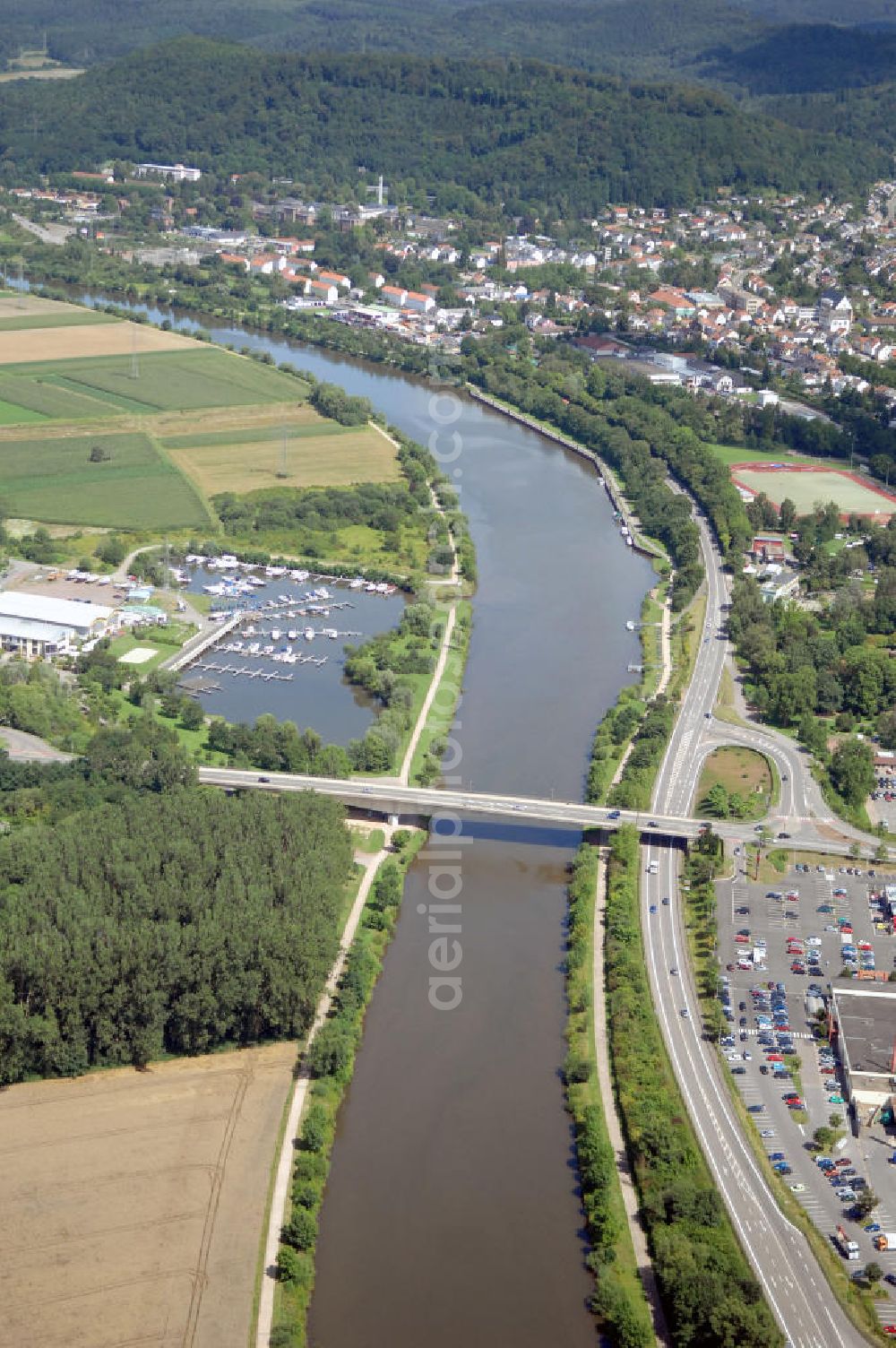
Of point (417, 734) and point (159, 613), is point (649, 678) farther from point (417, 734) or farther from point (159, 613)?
point (159, 613)

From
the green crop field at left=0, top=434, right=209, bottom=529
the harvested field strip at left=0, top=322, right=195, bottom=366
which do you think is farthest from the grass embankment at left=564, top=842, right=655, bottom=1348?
the harvested field strip at left=0, top=322, right=195, bottom=366

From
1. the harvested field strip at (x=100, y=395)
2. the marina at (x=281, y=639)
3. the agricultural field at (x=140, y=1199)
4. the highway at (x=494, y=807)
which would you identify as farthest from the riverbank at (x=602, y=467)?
the agricultural field at (x=140, y=1199)

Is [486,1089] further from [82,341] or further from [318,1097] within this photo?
[82,341]

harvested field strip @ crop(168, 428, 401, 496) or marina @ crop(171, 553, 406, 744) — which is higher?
harvested field strip @ crop(168, 428, 401, 496)

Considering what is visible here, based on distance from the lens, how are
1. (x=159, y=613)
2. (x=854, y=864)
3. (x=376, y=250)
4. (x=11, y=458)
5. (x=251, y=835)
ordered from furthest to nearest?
1. (x=376, y=250)
2. (x=11, y=458)
3. (x=159, y=613)
4. (x=854, y=864)
5. (x=251, y=835)

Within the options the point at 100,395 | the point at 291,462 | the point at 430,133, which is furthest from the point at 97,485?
the point at 430,133

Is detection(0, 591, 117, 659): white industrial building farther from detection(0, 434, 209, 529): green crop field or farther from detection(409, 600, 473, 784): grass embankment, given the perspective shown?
detection(409, 600, 473, 784): grass embankment

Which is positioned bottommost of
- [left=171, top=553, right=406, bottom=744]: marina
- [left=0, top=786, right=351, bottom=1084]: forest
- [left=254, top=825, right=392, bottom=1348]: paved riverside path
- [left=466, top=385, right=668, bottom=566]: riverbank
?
[left=466, top=385, right=668, bottom=566]: riverbank

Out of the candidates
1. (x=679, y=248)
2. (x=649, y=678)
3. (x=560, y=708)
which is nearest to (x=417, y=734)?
(x=560, y=708)
